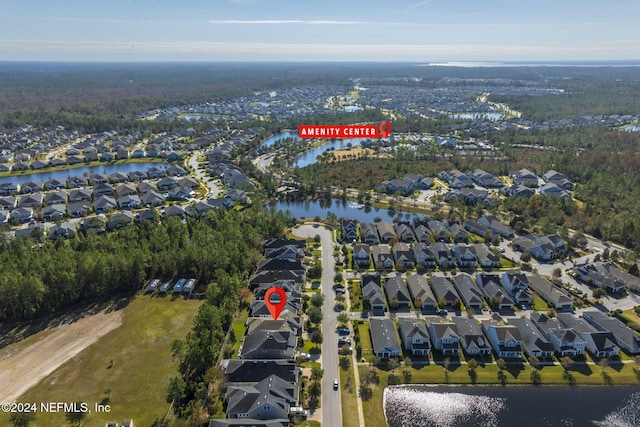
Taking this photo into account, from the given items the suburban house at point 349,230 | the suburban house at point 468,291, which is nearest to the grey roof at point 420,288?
the suburban house at point 468,291

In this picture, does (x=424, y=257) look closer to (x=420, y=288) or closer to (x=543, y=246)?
(x=420, y=288)

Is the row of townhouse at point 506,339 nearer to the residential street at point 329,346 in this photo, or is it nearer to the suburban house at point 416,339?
the suburban house at point 416,339

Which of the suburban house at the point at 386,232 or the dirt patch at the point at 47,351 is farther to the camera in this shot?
the suburban house at the point at 386,232

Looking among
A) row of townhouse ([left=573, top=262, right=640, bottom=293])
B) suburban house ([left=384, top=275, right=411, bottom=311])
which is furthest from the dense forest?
row of townhouse ([left=573, top=262, right=640, bottom=293])

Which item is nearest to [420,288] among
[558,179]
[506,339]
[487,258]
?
[506,339]

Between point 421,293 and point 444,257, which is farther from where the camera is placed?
point 444,257

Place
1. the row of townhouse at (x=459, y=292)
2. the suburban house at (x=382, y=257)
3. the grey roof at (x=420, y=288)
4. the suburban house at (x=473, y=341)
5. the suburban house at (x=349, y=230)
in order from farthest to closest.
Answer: the suburban house at (x=349, y=230), the suburban house at (x=382, y=257), the grey roof at (x=420, y=288), the row of townhouse at (x=459, y=292), the suburban house at (x=473, y=341)

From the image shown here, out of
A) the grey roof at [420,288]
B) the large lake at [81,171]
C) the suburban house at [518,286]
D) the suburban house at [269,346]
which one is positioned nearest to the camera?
the suburban house at [269,346]
